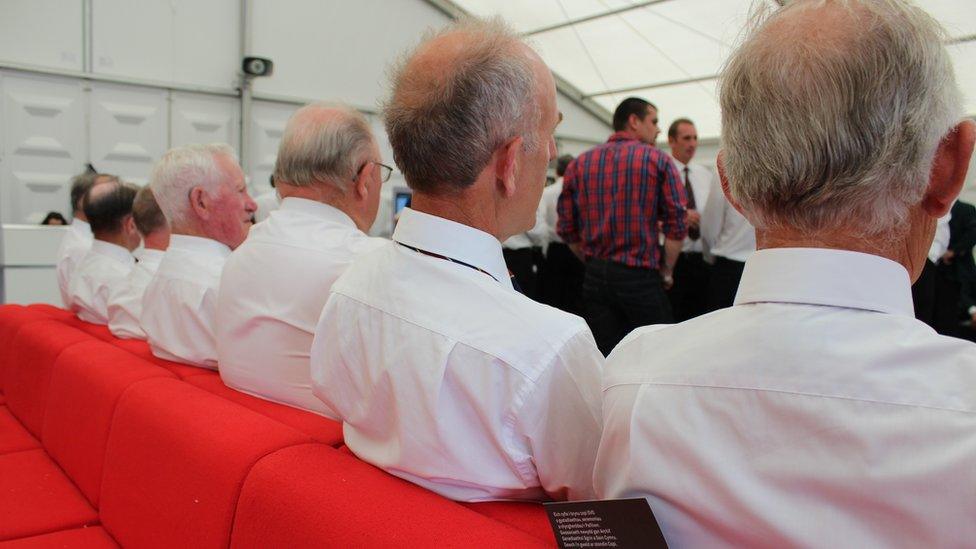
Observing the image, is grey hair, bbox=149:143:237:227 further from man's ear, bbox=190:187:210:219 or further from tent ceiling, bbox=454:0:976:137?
tent ceiling, bbox=454:0:976:137

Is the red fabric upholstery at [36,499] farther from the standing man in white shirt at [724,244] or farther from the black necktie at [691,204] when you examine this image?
the black necktie at [691,204]

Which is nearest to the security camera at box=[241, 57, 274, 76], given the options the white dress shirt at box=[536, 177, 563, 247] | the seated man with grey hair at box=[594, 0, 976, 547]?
the white dress shirt at box=[536, 177, 563, 247]

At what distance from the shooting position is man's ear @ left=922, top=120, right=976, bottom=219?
731 mm

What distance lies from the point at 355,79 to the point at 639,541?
704cm

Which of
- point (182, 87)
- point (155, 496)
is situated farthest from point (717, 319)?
point (182, 87)

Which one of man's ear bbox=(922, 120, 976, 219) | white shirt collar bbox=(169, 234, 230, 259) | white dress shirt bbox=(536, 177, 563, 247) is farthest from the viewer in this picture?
white dress shirt bbox=(536, 177, 563, 247)

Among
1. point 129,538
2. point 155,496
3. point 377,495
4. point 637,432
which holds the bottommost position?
point 129,538

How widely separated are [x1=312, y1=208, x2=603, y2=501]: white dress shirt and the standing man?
12.3ft

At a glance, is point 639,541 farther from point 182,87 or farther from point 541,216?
point 182,87

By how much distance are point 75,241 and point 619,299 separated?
277 centimetres

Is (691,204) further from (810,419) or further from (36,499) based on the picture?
(810,419)

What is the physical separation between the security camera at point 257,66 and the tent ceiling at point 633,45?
7.51ft

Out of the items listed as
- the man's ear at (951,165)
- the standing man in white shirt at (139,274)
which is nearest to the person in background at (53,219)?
the standing man in white shirt at (139,274)

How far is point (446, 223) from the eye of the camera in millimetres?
1086
